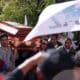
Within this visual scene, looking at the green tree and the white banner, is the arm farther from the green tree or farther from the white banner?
the green tree

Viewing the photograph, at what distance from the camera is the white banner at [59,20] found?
13.1 feet

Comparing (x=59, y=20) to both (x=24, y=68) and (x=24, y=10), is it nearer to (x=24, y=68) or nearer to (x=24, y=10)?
(x=24, y=68)

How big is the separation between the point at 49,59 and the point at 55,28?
7.30ft

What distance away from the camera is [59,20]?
4.26 metres

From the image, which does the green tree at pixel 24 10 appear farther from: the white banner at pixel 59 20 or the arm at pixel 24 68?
the arm at pixel 24 68

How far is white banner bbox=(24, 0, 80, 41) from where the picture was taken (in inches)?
158

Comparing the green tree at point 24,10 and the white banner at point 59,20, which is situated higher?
the white banner at point 59,20

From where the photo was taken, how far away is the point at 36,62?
214cm

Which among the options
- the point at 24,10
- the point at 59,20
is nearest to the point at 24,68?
the point at 59,20

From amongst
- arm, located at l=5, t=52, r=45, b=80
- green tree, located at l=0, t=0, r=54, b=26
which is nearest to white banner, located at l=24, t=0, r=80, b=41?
arm, located at l=5, t=52, r=45, b=80

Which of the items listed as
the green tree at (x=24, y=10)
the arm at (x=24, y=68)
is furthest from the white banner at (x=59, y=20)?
the green tree at (x=24, y=10)

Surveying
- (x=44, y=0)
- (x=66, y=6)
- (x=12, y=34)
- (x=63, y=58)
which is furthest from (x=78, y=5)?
(x=44, y=0)

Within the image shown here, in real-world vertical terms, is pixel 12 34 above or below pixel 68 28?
below

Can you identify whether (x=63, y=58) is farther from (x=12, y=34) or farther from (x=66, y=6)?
(x=12, y=34)
